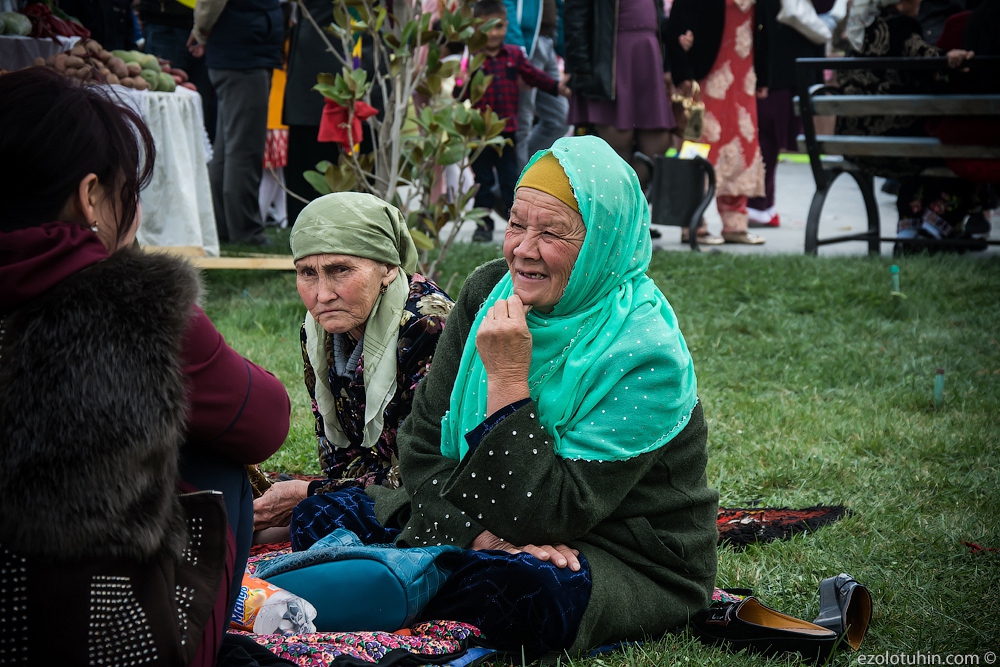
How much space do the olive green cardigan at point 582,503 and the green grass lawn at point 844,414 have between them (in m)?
0.14

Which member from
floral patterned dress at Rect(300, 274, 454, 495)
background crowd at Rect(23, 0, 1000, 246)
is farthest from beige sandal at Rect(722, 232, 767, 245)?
floral patterned dress at Rect(300, 274, 454, 495)

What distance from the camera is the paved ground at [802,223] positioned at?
865cm

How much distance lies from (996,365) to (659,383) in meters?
3.60

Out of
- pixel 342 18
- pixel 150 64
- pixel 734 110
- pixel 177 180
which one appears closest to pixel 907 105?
pixel 734 110

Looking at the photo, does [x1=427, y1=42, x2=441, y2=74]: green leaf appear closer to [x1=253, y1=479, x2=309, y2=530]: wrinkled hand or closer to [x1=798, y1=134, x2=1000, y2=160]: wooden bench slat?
[x1=253, y1=479, x2=309, y2=530]: wrinkled hand

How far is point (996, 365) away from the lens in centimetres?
524

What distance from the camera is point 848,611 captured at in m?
2.56

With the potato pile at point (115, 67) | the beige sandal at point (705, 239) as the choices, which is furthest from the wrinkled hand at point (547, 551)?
the beige sandal at point (705, 239)

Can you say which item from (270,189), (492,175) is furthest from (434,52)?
(270,189)

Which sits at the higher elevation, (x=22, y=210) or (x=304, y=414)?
(x=22, y=210)

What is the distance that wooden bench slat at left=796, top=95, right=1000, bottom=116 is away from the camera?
6613 millimetres

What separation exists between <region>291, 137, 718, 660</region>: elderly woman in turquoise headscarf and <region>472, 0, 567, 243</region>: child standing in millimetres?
5709

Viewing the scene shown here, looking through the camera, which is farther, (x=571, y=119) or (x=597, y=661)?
(x=571, y=119)

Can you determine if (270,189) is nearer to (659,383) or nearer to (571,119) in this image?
(571,119)
